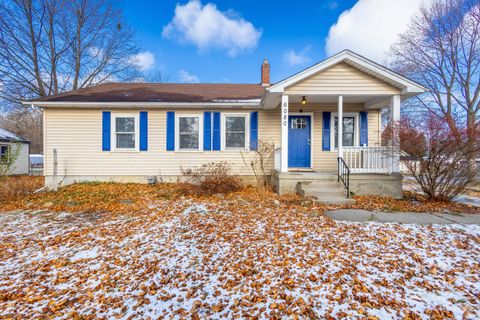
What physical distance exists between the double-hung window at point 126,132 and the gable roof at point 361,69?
5.55m

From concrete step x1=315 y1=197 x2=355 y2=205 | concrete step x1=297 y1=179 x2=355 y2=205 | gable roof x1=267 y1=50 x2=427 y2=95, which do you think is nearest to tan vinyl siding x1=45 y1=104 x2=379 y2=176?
gable roof x1=267 y1=50 x2=427 y2=95

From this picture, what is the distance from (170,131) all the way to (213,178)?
110 inches

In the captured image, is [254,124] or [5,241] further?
[254,124]

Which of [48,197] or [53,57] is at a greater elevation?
[53,57]

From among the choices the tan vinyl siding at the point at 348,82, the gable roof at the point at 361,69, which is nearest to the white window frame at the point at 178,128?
the gable roof at the point at 361,69

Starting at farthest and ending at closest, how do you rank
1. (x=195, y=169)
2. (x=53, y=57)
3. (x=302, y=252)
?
1. (x=53, y=57)
2. (x=195, y=169)
3. (x=302, y=252)

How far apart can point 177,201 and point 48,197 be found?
4.39 m

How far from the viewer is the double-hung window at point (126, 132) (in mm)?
8734

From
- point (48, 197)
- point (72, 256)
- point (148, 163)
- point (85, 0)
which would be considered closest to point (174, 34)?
point (85, 0)

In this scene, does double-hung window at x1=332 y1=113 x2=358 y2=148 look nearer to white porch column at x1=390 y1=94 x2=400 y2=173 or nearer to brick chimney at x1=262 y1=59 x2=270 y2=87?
white porch column at x1=390 y1=94 x2=400 y2=173

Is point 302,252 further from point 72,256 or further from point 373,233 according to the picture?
point 72,256

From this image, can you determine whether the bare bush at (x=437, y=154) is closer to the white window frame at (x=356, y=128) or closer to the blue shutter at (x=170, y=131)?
the white window frame at (x=356, y=128)

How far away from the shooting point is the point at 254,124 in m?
8.83

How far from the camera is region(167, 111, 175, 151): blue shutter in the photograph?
8766 mm
